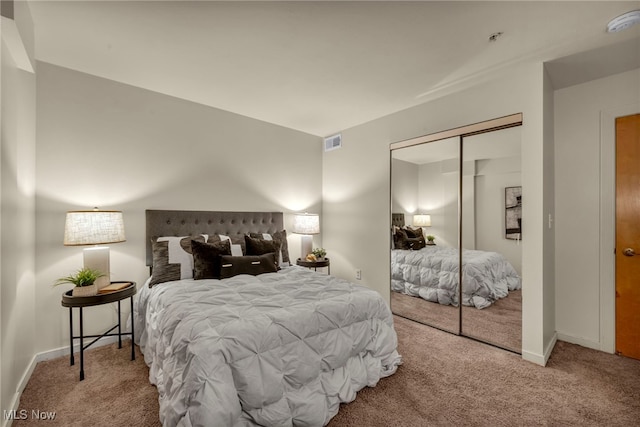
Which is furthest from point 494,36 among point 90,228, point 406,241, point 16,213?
point 16,213

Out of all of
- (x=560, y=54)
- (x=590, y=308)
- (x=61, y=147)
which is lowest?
(x=590, y=308)

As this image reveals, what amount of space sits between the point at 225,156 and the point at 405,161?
7.41ft

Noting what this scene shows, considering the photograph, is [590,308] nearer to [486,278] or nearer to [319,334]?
[486,278]

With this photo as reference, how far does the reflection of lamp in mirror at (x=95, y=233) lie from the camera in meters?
2.23

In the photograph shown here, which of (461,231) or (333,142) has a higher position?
(333,142)

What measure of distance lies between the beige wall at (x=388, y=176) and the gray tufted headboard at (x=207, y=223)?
3.37ft

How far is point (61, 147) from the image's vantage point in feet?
8.28

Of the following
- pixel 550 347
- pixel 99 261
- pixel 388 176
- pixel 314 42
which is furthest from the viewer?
pixel 388 176

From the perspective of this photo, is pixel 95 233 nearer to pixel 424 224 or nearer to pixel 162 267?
pixel 162 267

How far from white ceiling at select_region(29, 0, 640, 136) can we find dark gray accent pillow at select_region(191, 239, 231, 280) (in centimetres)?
163

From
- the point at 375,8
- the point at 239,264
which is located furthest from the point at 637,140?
the point at 239,264

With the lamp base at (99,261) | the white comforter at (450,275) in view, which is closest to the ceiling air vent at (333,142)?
the white comforter at (450,275)

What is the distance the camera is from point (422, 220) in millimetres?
3285

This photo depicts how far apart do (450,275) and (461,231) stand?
51 centimetres
